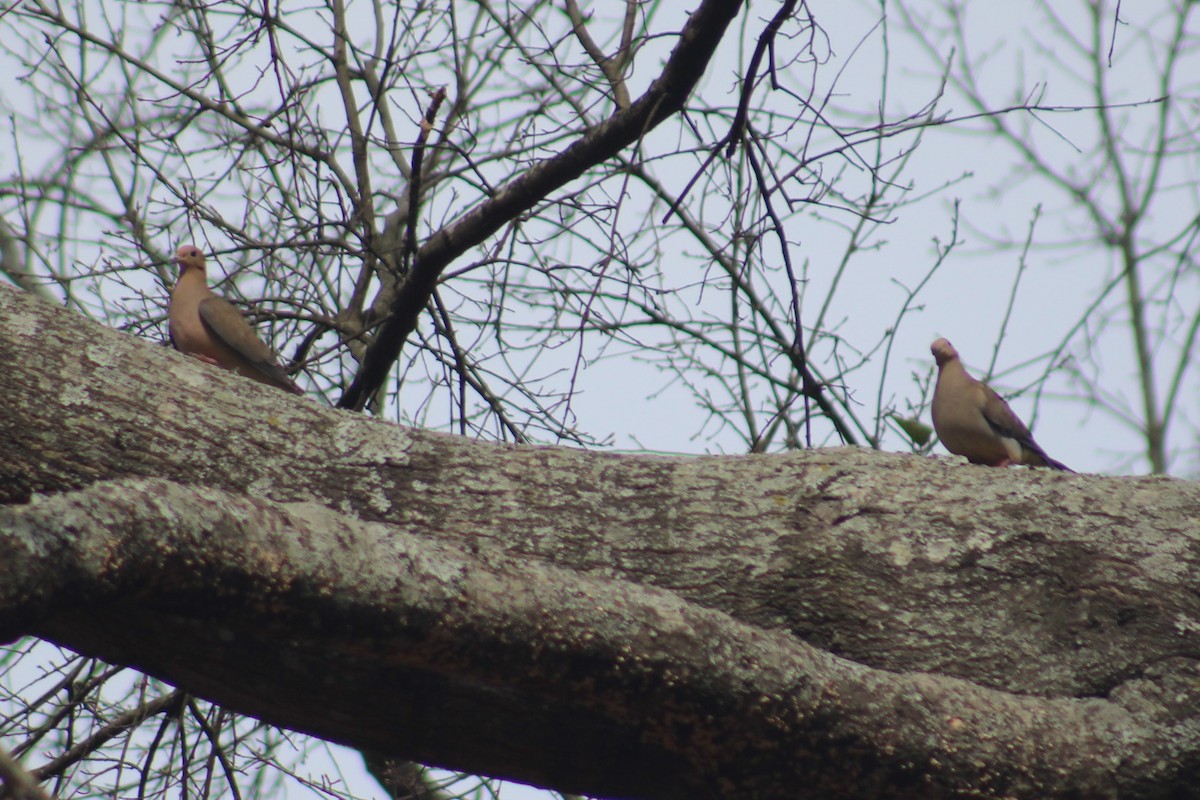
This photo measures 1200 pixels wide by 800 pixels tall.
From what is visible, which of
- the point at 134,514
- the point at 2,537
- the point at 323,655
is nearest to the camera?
the point at 2,537

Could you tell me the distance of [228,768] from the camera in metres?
3.96

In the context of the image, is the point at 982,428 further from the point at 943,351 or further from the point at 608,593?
the point at 608,593

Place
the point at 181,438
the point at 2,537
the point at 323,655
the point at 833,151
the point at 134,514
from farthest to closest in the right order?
the point at 833,151 < the point at 181,438 < the point at 323,655 < the point at 134,514 < the point at 2,537

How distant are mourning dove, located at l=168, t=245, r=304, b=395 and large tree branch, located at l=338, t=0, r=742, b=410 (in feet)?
1.40

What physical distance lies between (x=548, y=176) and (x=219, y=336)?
1.70 m

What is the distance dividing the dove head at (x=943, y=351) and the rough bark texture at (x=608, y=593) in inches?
101

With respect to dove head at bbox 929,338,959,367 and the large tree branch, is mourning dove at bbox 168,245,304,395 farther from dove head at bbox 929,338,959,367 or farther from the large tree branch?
dove head at bbox 929,338,959,367

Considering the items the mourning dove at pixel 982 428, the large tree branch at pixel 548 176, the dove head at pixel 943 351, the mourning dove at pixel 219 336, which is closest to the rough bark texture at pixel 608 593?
the large tree branch at pixel 548 176

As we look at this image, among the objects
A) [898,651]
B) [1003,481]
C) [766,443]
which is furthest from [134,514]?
[766,443]

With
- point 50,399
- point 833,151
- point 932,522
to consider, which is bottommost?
point 50,399

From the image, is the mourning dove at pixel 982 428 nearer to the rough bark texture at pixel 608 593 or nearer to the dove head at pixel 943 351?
the dove head at pixel 943 351

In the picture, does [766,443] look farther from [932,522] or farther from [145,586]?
[145,586]

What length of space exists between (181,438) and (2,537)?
0.74 metres

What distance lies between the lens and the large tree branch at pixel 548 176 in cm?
348
